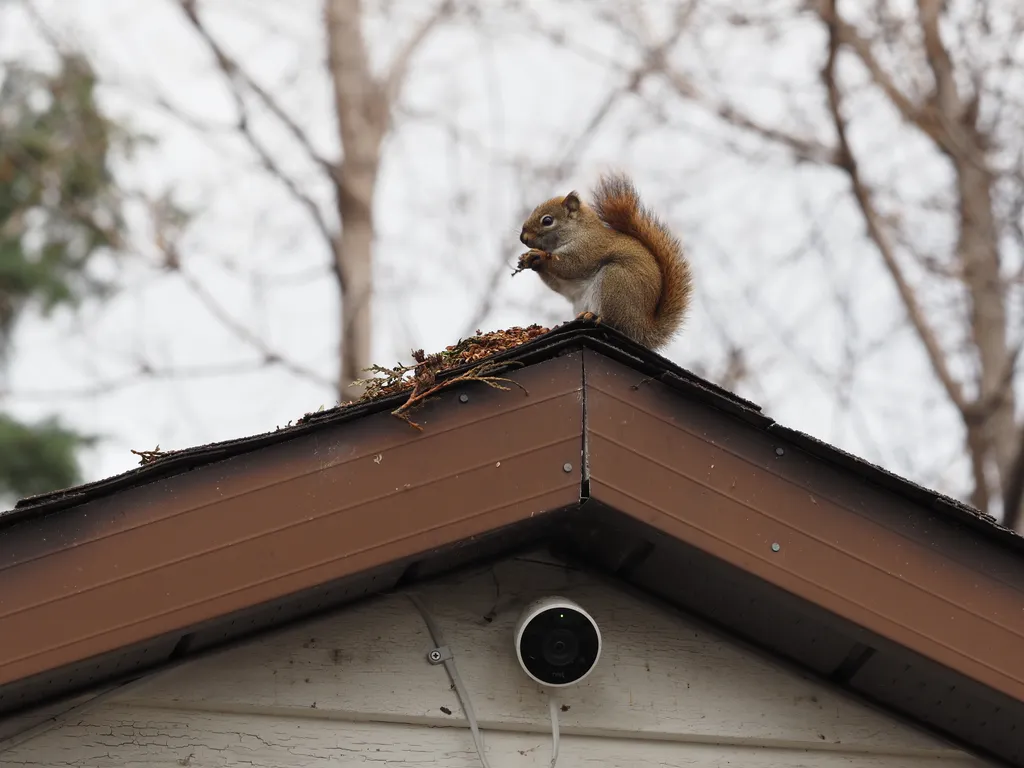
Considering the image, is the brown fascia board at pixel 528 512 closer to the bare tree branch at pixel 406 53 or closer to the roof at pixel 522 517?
the roof at pixel 522 517

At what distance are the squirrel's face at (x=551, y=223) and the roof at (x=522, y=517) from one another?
1.83 meters

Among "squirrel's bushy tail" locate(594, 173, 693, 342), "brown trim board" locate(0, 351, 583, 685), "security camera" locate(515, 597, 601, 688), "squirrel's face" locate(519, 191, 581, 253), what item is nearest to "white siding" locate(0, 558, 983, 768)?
"security camera" locate(515, 597, 601, 688)

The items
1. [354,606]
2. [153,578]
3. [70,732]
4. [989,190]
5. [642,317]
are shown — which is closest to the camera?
[153,578]

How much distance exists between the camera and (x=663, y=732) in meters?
2.78

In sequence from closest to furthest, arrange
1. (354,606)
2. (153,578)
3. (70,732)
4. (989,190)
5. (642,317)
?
(153,578), (70,732), (354,606), (642,317), (989,190)

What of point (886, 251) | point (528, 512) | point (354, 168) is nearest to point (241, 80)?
point (354, 168)

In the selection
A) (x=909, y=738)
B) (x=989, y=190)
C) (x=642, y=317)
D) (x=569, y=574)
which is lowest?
(x=909, y=738)

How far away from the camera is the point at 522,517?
2.42 meters

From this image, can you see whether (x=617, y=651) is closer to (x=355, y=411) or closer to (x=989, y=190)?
(x=355, y=411)

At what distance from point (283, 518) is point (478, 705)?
653 mm

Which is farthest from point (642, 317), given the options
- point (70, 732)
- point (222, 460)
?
point (70, 732)

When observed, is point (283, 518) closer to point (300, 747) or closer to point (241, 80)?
point (300, 747)

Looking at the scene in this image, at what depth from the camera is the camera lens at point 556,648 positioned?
2.63 meters

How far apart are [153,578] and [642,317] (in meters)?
1.62
